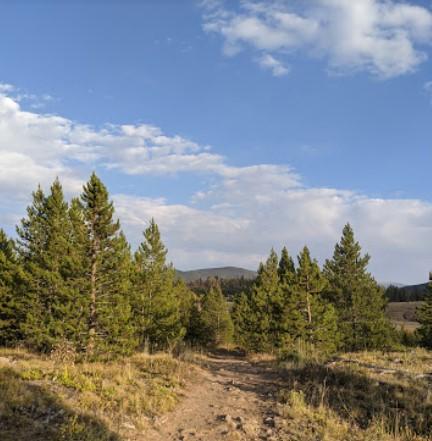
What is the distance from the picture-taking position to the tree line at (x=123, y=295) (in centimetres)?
2006

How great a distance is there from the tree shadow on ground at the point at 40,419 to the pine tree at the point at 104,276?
461 inches

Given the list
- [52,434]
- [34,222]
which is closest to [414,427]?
[52,434]

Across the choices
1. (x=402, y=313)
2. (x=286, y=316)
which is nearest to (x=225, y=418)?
(x=286, y=316)

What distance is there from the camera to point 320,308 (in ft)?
94.7

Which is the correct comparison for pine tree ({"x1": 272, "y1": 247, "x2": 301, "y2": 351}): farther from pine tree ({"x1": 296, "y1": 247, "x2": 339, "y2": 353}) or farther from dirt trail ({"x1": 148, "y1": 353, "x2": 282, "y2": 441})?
dirt trail ({"x1": 148, "y1": 353, "x2": 282, "y2": 441})

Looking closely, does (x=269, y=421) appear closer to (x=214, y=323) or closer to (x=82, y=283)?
(x=82, y=283)

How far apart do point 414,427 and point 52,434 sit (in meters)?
6.91

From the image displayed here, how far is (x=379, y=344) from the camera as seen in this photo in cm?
3141

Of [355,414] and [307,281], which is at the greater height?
[307,281]

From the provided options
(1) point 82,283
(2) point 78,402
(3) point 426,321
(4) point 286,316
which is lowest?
(3) point 426,321

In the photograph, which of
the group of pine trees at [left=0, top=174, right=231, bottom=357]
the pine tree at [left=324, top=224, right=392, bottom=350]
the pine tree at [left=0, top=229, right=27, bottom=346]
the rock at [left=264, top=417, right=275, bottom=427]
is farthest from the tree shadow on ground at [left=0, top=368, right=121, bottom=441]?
the pine tree at [left=324, top=224, right=392, bottom=350]

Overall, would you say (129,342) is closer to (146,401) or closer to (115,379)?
(115,379)

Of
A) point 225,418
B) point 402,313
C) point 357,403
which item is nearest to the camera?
point 225,418

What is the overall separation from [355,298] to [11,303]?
26986 mm
